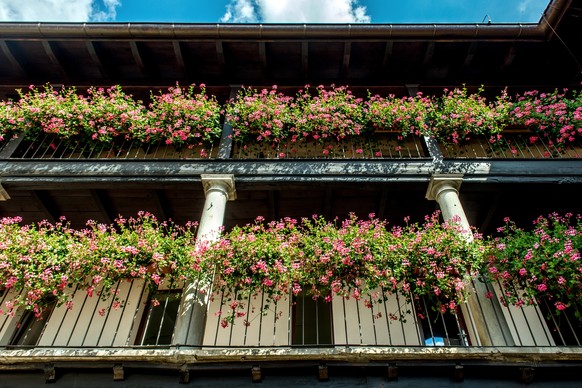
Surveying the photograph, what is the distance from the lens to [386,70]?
8.92m

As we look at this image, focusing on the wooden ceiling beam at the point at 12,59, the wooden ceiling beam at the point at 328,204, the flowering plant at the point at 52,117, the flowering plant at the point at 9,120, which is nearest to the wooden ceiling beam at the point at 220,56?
the flowering plant at the point at 52,117

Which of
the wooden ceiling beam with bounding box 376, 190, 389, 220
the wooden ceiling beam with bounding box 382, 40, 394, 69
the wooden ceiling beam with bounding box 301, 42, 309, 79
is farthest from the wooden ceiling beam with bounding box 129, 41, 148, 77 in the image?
the wooden ceiling beam with bounding box 376, 190, 389, 220

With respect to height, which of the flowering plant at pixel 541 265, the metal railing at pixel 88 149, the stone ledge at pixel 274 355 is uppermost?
the metal railing at pixel 88 149

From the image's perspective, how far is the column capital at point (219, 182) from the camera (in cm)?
680

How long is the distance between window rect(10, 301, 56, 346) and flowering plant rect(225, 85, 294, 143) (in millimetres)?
4337

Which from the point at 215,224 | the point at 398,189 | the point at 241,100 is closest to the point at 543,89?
the point at 398,189

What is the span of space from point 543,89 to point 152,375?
29.1 feet

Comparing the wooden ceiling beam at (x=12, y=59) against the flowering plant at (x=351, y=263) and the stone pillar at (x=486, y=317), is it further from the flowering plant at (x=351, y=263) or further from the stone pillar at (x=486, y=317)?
the stone pillar at (x=486, y=317)

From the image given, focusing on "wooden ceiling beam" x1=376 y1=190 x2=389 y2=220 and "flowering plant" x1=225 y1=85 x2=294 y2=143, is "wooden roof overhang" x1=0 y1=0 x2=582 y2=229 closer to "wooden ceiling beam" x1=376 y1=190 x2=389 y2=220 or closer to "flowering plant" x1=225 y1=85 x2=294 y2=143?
"wooden ceiling beam" x1=376 y1=190 x2=389 y2=220

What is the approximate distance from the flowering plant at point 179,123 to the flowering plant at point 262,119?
0.43 meters

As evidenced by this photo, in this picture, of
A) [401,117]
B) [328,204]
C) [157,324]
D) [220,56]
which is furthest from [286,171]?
[157,324]

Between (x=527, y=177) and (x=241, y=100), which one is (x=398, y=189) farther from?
(x=241, y=100)

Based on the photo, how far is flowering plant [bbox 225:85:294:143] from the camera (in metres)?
7.50

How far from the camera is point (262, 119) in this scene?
24.7 feet
